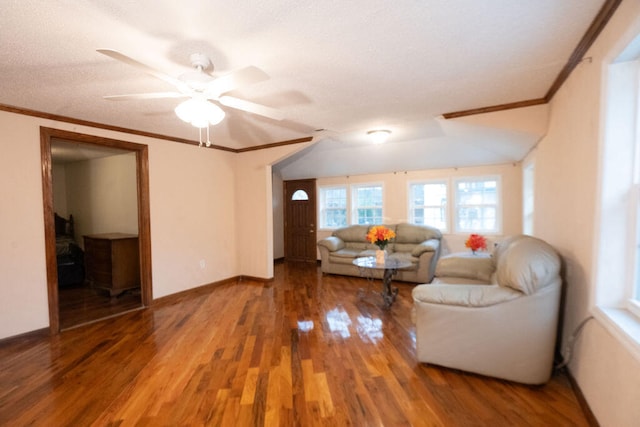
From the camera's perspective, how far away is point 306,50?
1943mm

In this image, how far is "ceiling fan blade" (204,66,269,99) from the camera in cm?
164

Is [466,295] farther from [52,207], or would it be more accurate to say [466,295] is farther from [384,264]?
[52,207]

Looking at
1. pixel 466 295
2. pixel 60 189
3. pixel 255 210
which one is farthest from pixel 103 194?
pixel 466 295

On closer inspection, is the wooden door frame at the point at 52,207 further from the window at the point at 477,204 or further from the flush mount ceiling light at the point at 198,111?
the window at the point at 477,204

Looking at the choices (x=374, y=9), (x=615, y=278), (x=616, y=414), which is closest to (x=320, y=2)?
(x=374, y=9)

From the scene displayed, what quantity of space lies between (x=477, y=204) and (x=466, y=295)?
3975 millimetres

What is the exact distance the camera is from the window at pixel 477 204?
545 cm

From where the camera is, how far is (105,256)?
4.38 m

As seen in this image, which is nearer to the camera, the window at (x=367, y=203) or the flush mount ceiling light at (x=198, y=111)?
the flush mount ceiling light at (x=198, y=111)

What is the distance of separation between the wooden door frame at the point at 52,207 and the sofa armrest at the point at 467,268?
3.84 metres

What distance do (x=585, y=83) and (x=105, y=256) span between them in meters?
5.79

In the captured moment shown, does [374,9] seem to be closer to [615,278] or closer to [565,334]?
[615,278]

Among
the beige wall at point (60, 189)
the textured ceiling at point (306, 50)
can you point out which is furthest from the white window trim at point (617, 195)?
the beige wall at point (60, 189)

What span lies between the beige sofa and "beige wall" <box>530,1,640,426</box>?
227 cm
